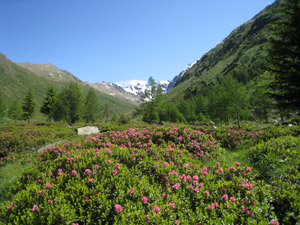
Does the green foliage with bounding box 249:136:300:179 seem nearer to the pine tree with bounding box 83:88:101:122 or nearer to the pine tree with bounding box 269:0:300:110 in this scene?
the pine tree with bounding box 269:0:300:110

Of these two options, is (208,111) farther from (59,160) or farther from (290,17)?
(59,160)

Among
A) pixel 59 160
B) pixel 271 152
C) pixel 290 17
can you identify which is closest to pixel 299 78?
pixel 290 17

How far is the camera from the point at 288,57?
11711 mm

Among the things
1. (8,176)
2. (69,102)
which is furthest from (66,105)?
(8,176)

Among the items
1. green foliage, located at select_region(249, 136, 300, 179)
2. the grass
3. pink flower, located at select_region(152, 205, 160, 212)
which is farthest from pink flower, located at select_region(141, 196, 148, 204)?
the grass

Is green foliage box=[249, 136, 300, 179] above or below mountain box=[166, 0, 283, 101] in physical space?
below

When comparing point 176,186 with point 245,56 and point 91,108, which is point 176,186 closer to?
point 91,108

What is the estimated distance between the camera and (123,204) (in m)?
2.85

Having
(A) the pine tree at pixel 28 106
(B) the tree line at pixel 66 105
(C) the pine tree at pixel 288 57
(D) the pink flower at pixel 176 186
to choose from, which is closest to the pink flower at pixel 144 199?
(D) the pink flower at pixel 176 186

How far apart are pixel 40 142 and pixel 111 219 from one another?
11829 millimetres

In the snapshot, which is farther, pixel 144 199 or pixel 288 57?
pixel 288 57

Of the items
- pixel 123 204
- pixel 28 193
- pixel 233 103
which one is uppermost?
pixel 233 103

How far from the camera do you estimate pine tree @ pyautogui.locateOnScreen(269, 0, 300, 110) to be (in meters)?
11.0

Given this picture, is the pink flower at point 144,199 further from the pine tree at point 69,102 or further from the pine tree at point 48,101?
the pine tree at point 48,101
